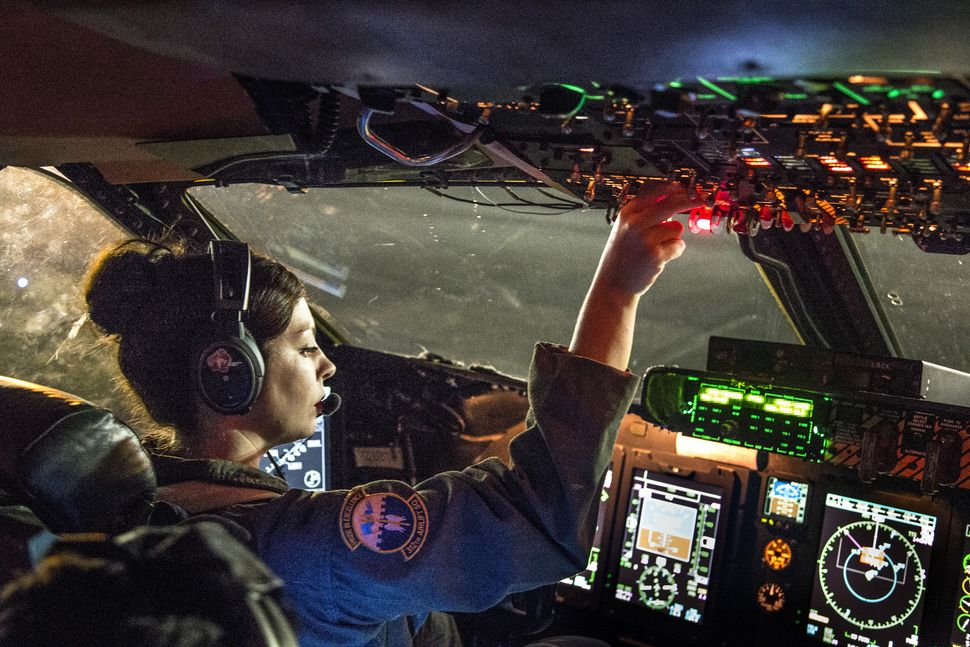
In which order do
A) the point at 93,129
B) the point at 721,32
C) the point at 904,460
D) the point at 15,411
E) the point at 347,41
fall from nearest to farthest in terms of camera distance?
the point at 721,32 < the point at 347,41 < the point at 15,411 < the point at 93,129 < the point at 904,460

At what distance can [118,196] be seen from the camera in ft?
7.10

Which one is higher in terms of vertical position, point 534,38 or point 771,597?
point 534,38

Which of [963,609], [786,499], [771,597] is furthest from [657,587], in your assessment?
[963,609]

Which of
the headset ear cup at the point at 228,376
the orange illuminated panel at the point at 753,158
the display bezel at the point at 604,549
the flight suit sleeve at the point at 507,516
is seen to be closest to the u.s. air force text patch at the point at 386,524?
the flight suit sleeve at the point at 507,516

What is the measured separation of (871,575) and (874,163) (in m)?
1.26

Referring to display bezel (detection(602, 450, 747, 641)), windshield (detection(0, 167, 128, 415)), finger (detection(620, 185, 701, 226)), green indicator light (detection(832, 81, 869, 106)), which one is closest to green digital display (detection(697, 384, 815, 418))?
display bezel (detection(602, 450, 747, 641))

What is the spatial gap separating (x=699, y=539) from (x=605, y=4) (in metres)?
1.76

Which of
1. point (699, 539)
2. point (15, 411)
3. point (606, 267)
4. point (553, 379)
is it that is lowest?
point (699, 539)

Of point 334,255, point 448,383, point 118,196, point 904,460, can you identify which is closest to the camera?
point 904,460

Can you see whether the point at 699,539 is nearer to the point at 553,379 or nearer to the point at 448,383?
the point at 448,383

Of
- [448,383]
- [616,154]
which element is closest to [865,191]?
[616,154]

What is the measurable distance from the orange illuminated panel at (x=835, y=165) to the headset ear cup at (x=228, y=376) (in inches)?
38.1

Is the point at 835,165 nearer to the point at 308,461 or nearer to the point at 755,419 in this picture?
the point at 755,419

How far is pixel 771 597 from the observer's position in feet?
6.80
